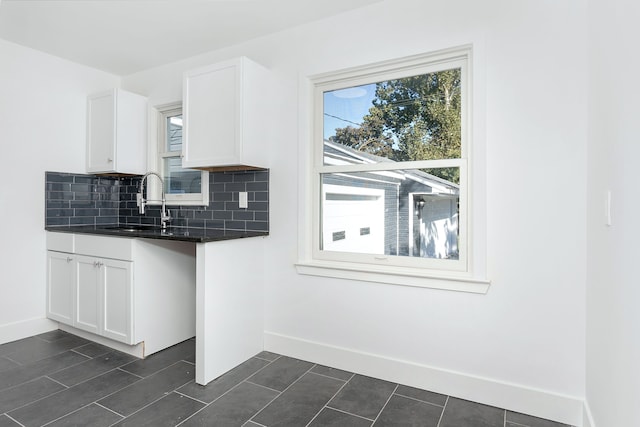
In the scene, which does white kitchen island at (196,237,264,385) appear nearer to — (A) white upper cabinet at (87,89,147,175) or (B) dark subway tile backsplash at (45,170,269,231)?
(B) dark subway tile backsplash at (45,170,269,231)

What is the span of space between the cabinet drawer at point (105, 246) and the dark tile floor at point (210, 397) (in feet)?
2.50

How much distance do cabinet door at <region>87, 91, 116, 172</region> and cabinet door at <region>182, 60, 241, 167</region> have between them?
101 centimetres

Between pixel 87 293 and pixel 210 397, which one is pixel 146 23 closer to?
pixel 87 293

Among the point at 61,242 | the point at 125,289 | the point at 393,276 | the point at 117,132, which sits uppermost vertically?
the point at 117,132

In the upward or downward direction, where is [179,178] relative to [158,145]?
downward

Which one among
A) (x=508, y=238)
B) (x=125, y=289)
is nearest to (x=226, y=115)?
(x=125, y=289)

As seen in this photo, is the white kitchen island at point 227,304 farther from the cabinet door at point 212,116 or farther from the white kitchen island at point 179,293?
the cabinet door at point 212,116

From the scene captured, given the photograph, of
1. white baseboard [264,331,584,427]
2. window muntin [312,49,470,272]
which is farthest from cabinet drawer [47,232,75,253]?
window muntin [312,49,470,272]

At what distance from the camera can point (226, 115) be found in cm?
261

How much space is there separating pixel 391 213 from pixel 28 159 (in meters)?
3.12

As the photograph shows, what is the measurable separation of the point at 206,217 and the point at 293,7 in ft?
5.92

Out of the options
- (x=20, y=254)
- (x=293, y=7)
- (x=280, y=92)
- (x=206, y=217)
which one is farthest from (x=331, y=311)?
(x=20, y=254)

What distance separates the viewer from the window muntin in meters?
2.23

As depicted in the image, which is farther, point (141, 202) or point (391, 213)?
point (141, 202)
